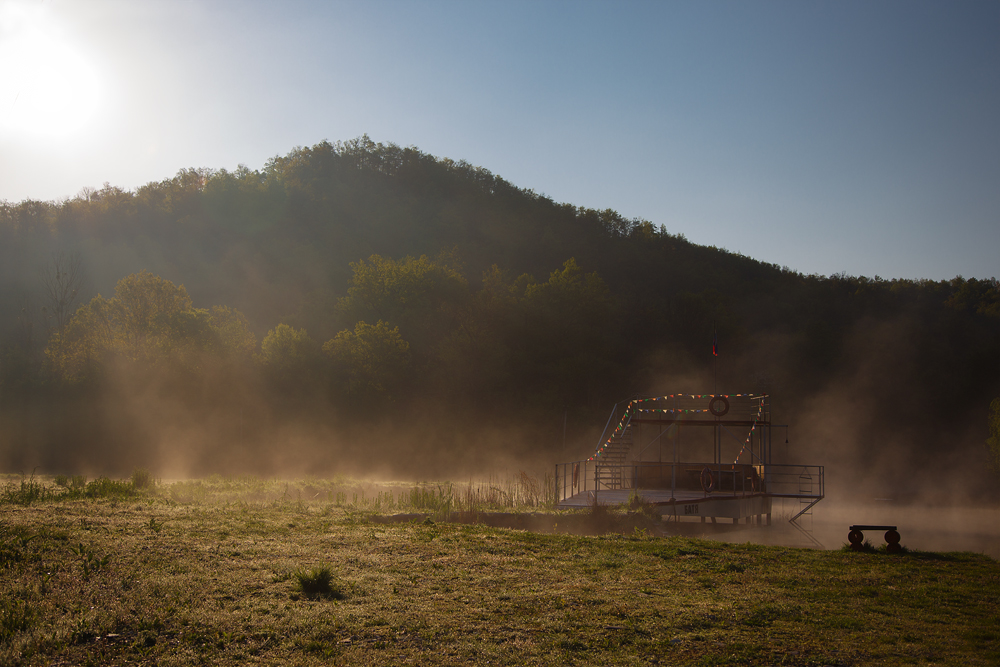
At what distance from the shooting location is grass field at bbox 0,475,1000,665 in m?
5.96

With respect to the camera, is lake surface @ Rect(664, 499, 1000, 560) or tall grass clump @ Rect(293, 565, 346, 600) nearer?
tall grass clump @ Rect(293, 565, 346, 600)

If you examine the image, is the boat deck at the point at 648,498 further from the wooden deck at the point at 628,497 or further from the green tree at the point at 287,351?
the green tree at the point at 287,351

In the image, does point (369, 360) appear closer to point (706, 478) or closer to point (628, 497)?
point (706, 478)

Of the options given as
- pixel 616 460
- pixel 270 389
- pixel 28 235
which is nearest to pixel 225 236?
pixel 28 235

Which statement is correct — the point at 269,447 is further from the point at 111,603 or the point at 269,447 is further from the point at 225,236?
the point at 225,236

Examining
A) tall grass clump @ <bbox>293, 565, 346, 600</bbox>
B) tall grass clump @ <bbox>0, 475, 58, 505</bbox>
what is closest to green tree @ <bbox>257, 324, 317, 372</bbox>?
tall grass clump @ <bbox>0, 475, 58, 505</bbox>

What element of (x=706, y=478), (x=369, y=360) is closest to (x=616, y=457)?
(x=706, y=478)

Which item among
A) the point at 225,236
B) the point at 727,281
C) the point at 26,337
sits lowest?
the point at 26,337

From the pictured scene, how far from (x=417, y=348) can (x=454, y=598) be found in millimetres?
48259

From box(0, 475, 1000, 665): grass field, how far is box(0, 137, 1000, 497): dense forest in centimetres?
2863

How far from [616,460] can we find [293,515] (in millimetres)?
13958

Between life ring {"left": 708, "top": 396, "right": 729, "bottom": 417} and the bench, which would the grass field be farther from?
life ring {"left": 708, "top": 396, "right": 729, "bottom": 417}

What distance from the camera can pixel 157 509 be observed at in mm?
14641

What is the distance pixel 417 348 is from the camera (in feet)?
183
